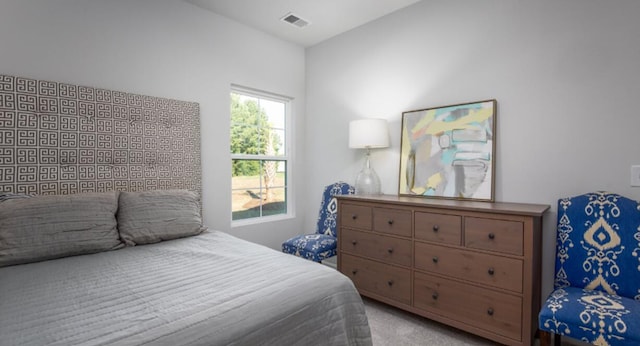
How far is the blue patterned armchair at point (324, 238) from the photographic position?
2.64 meters

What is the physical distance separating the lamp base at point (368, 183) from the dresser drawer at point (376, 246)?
45 centimetres

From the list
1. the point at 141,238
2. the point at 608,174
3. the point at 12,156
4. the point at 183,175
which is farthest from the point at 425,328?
the point at 12,156

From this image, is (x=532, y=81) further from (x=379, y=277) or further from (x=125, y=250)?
(x=125, y=250)

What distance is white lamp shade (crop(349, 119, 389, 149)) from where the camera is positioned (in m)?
2.76

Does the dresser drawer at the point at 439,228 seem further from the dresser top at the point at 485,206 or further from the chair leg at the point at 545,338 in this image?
the chair leg at the point at 545,338

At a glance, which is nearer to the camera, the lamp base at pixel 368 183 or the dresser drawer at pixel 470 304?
the dresser drawer at pixel 470 304

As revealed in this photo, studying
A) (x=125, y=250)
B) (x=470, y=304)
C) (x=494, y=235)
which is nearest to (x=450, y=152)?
(x=494, y=235)

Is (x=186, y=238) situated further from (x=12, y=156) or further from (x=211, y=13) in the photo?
(x=211, y=13)

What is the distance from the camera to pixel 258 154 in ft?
11.1

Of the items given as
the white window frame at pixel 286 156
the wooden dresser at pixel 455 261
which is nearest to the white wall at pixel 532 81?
the wooden dresser at pixel 455 261

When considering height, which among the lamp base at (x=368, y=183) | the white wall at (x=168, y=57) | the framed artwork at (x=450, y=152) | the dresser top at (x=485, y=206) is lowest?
the dresser top at (x=485, y=206)

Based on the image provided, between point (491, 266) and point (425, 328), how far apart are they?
70cm

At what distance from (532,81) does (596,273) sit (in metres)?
1.30

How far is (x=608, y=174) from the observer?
73.2 inches
